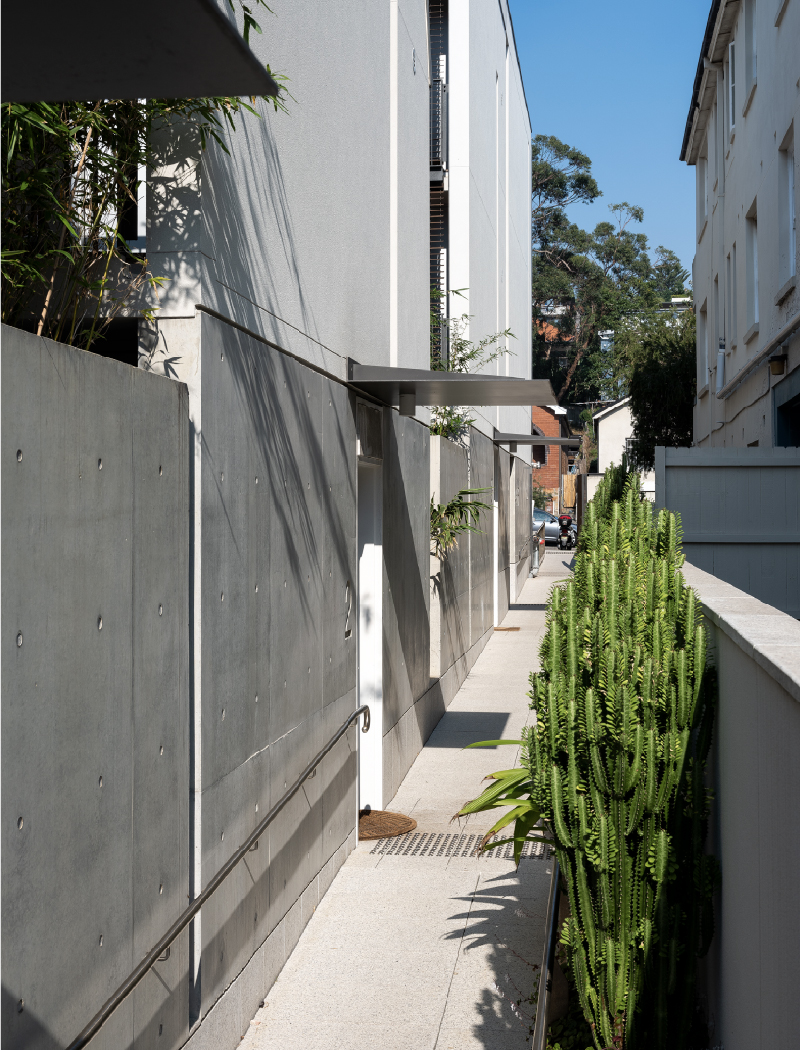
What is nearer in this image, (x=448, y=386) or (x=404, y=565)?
(x=448, y=386)

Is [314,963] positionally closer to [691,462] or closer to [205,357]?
[205,357]

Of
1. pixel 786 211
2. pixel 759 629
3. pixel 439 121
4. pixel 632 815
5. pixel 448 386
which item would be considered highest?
pixel 439 121

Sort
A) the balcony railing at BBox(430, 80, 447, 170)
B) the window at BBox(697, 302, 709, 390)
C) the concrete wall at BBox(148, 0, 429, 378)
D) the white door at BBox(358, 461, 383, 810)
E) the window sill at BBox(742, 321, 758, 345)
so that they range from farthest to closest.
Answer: the window at BBox(697, 302, 709, 390) → the balcony railing at BBox(430, 80, 447, 170) → the window sill at BBox(742, 321, 758, 345) → the white door at BBox(358, 461, 383, 810) → the concrete wall at BBox(148, 0, 429, 378)

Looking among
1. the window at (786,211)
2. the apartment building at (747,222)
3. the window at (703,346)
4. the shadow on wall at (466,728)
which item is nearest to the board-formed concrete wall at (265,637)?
the shadow on wall at (466,728)

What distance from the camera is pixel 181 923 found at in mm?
3768

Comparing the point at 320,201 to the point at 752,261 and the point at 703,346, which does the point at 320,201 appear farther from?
the point at 703,346

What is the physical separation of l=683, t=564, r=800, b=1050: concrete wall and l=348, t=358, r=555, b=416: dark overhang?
2865mm

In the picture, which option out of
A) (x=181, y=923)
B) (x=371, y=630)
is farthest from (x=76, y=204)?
(x=371, y=630)

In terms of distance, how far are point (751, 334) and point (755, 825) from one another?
465 inches

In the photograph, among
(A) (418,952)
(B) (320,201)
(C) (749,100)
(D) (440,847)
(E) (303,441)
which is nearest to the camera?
(A) (418,952)

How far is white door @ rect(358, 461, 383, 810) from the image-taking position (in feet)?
26.3

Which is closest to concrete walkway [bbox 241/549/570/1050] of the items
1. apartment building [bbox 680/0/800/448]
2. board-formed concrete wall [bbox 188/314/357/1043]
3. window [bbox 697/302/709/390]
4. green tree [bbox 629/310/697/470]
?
board-formed concrete wall [bbox 188/314/357/1043]

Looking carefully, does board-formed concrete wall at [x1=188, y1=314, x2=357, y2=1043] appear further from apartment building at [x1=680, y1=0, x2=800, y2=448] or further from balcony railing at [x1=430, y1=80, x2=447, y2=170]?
balcony railing at [x1=430, y1=80, x2=447, y2=170]

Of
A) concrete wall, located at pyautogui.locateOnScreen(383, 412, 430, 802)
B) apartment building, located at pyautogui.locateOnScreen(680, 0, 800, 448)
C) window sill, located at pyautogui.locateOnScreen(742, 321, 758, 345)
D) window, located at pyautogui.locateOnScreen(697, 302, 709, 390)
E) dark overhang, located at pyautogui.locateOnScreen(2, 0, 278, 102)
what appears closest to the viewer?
dark overhang, located at pyautogui.locateOnScreen(2, 0, 278, 102)
